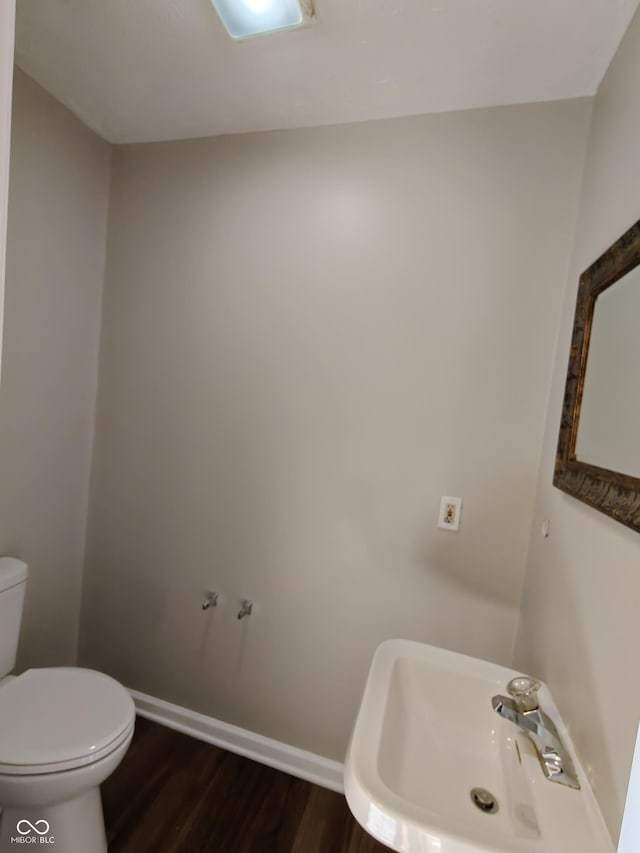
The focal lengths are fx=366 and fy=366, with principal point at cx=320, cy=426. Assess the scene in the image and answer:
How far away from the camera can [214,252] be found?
148 centimetres

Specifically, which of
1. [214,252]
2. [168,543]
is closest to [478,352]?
[214,252]

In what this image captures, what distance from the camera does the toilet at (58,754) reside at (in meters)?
0.94

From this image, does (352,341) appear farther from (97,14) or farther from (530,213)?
(97,14)

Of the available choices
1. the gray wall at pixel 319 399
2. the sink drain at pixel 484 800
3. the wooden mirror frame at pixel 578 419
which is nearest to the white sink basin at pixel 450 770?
the sink drain at pixel 484 800

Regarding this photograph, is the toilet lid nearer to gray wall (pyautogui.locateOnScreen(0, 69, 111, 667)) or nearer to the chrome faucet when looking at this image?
gray wall (pyautogui.locateOnScreen(0, 69, 111, 667))

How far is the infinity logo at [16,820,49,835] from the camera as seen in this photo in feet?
3.29

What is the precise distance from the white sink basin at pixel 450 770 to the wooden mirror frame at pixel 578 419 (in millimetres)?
511

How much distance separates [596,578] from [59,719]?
57.6 inches

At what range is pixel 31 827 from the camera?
1007 mm

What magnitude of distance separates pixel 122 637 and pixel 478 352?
1.92m

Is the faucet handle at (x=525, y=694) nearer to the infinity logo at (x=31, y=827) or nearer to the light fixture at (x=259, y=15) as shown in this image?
the infinity logo at (x=31, y=827)

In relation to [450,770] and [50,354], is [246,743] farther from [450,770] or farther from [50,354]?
[50,354]

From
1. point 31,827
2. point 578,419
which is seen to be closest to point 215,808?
point 31,827

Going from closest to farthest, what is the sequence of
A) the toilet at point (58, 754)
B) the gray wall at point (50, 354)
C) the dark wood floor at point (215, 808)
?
the toilet at point (58, 754), the dark wood floor at point (215, 808), the gray wall at point (50, 354)
